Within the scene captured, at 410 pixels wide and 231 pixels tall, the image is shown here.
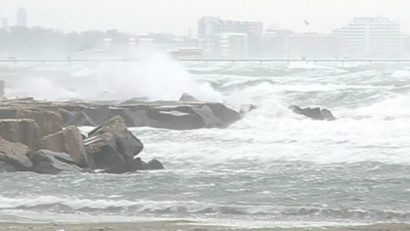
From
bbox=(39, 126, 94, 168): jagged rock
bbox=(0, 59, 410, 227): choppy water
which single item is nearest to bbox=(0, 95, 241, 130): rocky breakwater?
bbox=(0, 59, 410, 227): choppy water

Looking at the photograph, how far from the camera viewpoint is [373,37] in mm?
106812

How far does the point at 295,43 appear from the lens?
378 feet

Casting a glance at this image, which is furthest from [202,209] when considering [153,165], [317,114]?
[317,114]

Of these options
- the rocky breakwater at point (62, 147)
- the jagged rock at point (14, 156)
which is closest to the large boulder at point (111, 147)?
the rocky breakwater at point (62, 147)

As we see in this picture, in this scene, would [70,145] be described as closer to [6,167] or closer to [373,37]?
[6,167]

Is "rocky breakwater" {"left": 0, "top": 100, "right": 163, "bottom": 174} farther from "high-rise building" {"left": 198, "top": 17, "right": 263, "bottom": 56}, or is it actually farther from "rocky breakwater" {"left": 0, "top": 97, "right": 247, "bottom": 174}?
"high-rise building" {"left": 198, "top": 17, "right": 263, "bottom": 56}

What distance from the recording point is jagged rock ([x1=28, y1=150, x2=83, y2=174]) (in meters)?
14.9

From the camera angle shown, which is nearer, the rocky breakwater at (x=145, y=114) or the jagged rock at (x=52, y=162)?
the jagged rock at (x=52, y=162)

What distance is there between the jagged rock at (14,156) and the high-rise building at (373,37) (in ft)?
299

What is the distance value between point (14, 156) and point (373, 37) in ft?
312

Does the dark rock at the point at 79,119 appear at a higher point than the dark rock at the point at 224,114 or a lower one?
higher

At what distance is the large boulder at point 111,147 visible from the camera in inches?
628

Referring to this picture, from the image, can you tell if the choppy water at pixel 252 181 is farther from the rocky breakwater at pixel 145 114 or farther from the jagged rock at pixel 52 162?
the rocky breakwater at pixel 145 114

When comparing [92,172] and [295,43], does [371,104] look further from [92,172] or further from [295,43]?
[295,43]
